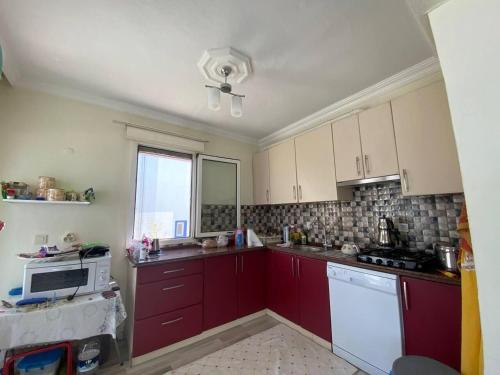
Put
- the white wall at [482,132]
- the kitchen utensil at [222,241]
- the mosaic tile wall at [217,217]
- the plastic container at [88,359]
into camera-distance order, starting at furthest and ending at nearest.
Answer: the mosaic tile wall at [217,217] → the kitchen utensil at [222,241] → the plastic container at [88,359] → the white wall at [482,132]

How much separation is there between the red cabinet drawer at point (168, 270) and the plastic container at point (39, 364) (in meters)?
0.68

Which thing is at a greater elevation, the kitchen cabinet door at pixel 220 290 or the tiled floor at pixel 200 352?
the kitchen cabinet door at pixel 220 290

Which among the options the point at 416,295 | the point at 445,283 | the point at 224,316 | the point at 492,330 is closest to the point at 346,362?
the point at 416,295

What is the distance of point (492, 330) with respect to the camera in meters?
0.68

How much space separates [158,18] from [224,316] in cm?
264

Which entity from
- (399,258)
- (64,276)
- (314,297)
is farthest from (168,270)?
(399,258)

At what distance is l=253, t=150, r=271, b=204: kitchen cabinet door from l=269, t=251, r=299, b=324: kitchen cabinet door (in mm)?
864

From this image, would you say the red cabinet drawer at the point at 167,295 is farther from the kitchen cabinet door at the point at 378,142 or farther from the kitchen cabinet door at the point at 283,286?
the kitchen cabinet door at the point at 378,142

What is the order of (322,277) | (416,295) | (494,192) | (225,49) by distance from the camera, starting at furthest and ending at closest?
(322,277), (225,49), (416,295), (494,192)

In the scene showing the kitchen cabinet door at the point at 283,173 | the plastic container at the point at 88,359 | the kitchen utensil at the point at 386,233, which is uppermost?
the kitchen cabinet door at the point at 283,173

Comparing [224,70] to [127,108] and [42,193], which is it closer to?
[127,108]

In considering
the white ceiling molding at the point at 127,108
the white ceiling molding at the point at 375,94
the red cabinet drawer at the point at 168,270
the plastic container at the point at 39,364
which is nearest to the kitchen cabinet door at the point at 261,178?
the white ceiling molding at the point at 127,108

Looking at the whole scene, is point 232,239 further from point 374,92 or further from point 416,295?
point 374,92

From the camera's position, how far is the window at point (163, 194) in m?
2.39
